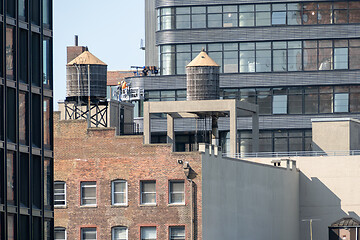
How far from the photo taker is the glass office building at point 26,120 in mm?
48906

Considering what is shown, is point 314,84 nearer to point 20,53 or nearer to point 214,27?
point 214,27

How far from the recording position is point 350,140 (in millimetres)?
91438

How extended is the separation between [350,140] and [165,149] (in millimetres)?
27547

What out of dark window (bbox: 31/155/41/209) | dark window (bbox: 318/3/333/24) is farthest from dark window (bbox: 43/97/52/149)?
dark window (bbox: 318/3/333/24)

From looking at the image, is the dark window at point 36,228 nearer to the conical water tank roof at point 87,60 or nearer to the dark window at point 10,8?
the dark window at point 10,8

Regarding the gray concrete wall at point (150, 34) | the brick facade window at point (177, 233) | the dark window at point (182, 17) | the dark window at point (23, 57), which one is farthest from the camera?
the gray concrete wall at point (150, 34)

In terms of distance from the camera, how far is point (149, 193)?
68.6 m

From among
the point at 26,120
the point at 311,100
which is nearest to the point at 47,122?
the point at 26,120

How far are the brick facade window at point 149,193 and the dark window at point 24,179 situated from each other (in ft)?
60.8

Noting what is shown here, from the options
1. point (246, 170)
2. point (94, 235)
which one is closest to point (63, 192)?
point (94, 235)

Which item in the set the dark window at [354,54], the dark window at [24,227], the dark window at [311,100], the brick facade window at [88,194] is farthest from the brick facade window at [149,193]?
the dark window at [354,54]

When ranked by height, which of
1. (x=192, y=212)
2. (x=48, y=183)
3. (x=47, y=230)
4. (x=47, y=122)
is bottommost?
(x=192, y=212)

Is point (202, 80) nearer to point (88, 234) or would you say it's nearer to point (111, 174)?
point (111, 174)

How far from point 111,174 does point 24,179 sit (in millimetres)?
18624
